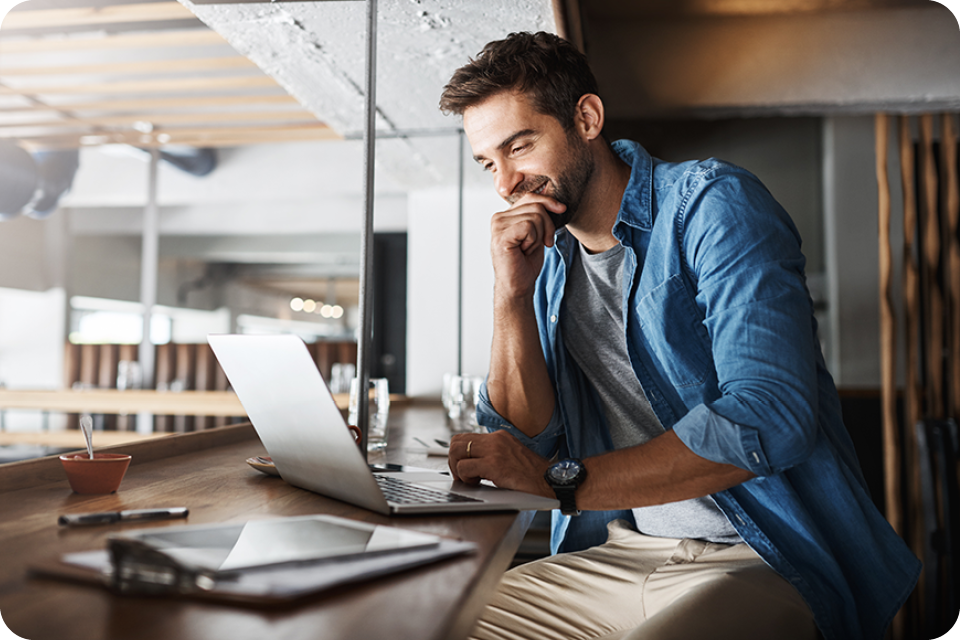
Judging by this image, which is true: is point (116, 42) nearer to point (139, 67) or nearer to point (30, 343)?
point (139, 67)

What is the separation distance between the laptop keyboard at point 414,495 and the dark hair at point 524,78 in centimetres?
76

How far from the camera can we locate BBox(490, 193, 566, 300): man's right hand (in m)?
1.33

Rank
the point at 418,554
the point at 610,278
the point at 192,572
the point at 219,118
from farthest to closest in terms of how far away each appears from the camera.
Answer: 1. the point at 219,118
2. the point at 610,278
3. the point at 418,554
4. the point at 192,572

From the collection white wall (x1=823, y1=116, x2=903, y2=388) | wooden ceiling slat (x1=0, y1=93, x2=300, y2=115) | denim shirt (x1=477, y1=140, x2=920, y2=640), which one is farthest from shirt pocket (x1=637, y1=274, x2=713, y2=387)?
white wall (x1=823, y1=116, x2=903, y2=388)

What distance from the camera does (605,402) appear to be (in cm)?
140

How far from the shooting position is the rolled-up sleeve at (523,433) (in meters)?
1.35

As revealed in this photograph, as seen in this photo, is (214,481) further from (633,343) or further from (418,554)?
(633,343)

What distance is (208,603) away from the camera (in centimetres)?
52

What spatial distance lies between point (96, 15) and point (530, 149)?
2443 millimetres

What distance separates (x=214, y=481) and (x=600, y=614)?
659 mm

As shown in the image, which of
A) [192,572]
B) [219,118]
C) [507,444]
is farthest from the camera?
[219,118]

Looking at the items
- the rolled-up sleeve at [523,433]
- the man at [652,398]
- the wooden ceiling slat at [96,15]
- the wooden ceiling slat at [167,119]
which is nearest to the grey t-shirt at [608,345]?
the man at [652,398]

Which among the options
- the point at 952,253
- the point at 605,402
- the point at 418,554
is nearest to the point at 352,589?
the point at 418,554

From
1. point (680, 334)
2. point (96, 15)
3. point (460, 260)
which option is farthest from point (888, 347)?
point (96, 15)
